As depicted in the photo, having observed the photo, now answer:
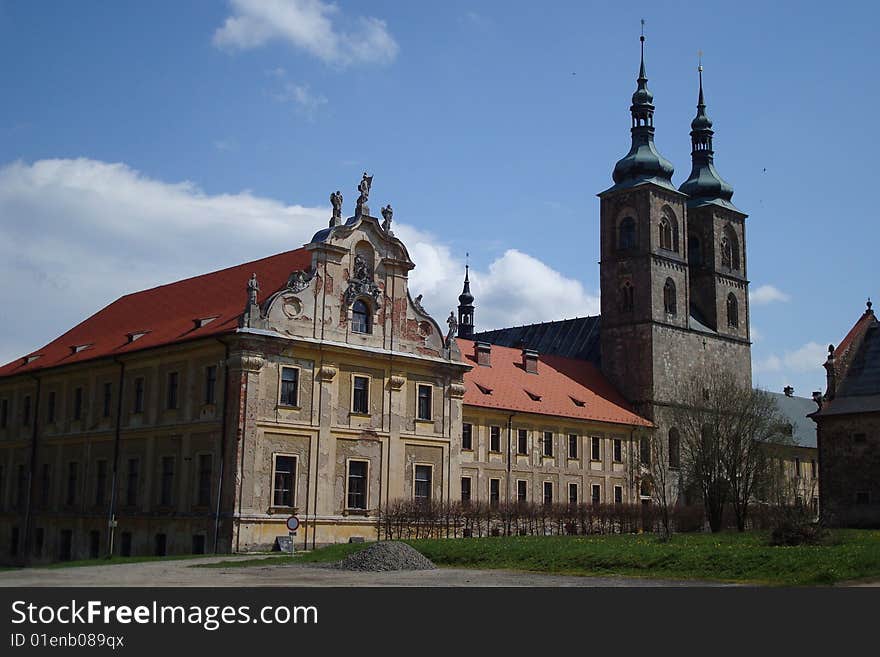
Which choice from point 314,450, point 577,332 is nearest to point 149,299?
point 314,450

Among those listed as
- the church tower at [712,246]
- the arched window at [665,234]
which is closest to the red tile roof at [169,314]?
the arched window at [665,234]

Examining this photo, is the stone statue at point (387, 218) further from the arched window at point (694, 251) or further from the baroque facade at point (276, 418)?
the arched window at point (694, 251)

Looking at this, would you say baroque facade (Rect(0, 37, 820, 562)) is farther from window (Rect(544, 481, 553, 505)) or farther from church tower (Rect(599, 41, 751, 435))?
church tower (Rect(599, 41, 751, 435))

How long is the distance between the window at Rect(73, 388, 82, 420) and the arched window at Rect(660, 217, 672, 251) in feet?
143

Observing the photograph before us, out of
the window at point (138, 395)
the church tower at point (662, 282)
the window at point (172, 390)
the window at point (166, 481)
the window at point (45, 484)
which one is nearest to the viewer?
the window at point (166, 481)

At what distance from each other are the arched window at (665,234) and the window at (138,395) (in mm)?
42885

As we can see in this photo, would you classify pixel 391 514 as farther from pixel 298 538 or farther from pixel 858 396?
pixel 858 396

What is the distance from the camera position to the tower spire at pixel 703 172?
277ft

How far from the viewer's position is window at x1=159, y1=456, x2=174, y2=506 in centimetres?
4359

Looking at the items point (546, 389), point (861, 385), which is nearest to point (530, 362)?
point (546, 389)

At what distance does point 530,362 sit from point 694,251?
913 inches

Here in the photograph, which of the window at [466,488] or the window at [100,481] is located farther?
the window at [466,488]

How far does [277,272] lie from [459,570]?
21.5m

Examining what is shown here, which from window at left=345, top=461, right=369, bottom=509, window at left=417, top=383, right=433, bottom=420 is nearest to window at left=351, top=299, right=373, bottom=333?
window at left=417, top=383, right=433, bottom=420
